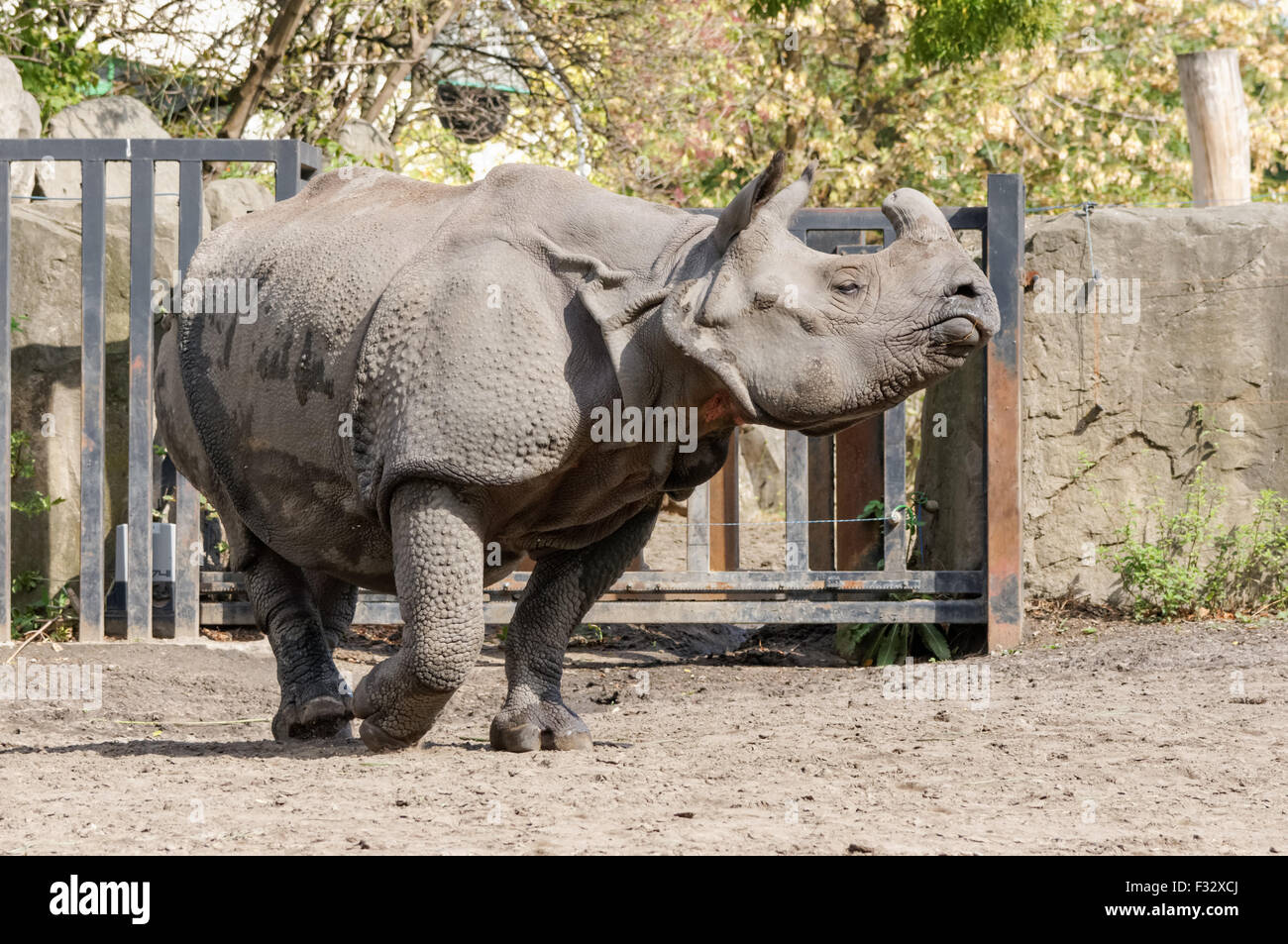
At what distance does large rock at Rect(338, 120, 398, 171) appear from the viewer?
12.0 m

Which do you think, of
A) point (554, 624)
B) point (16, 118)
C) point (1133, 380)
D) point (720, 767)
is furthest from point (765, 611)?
point (16, 118)

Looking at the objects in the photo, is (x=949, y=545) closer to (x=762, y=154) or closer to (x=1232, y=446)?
(x=1232, y=446)

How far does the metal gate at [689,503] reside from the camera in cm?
735

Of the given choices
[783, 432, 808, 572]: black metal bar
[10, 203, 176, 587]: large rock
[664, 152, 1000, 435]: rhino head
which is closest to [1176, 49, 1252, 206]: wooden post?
[783, 432, 808, 572]: black metal bar

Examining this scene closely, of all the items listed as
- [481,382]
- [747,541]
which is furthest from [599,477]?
[747,541]

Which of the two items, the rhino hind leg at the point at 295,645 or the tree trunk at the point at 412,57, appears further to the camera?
the tree trunk at the point at 412,57

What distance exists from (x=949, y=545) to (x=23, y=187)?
18.4ft

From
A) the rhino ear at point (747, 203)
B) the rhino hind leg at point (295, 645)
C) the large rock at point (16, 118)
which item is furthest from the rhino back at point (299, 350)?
the large rock at point (16, 118)

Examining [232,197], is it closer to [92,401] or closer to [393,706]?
[92,401]

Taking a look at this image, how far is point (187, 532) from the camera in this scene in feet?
24.2

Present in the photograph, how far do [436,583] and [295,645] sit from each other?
3.74ft

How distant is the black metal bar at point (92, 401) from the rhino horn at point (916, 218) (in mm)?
4650

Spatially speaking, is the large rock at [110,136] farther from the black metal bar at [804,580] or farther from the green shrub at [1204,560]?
the green shrub at [1204,560]

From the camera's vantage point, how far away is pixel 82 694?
6441 mm
